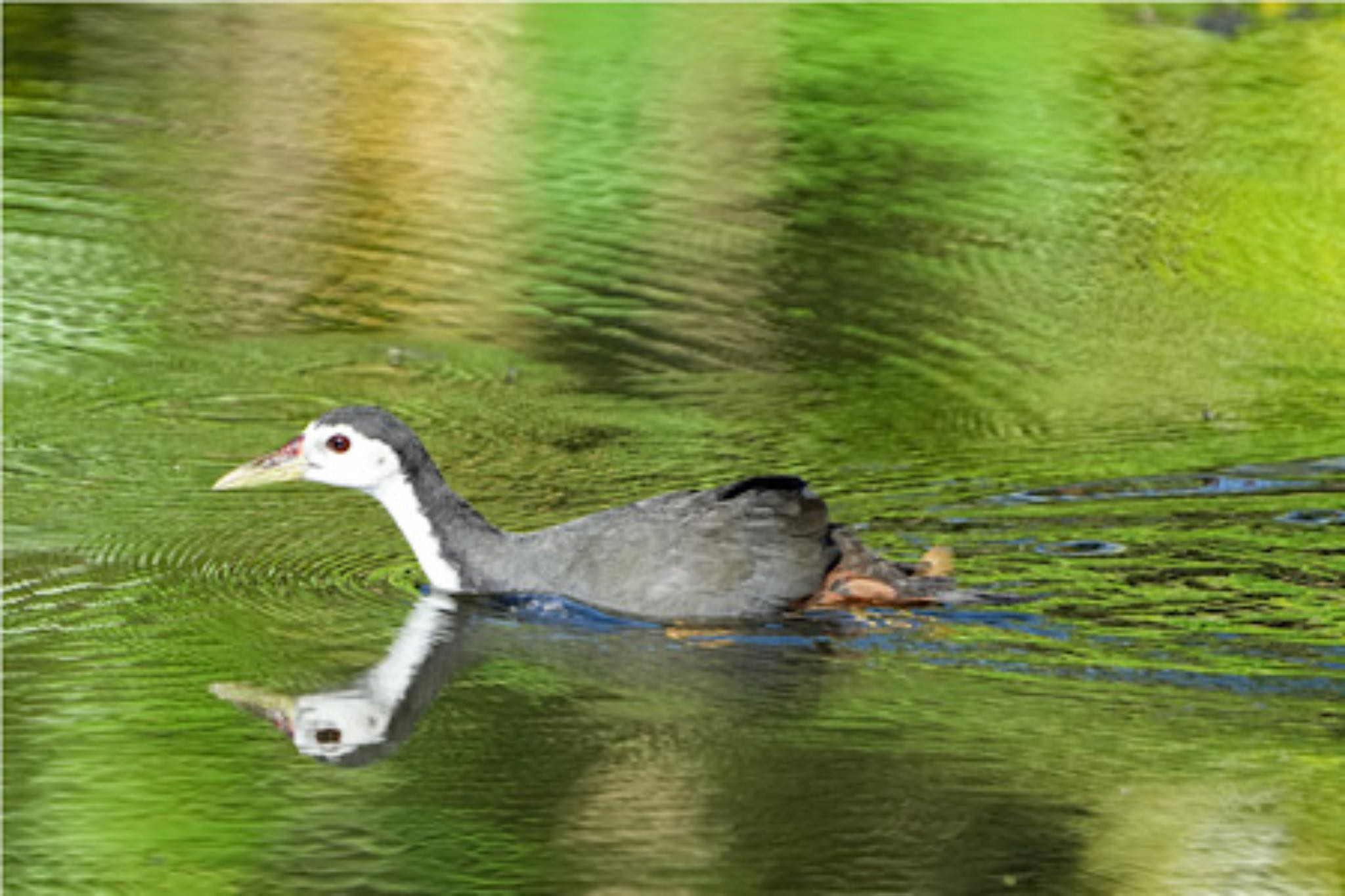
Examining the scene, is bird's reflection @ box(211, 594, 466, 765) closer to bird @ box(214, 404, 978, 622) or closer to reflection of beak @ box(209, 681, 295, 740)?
reflection of beak @ box(209, 681, 295, 740)

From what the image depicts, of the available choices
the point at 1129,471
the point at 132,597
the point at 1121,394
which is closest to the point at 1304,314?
the point at 1121,394

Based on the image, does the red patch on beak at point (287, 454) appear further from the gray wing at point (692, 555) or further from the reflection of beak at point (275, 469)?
the gray wing at point (692, 555)

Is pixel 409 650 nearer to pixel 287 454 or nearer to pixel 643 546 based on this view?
pixel 643 546

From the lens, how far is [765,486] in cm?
1085

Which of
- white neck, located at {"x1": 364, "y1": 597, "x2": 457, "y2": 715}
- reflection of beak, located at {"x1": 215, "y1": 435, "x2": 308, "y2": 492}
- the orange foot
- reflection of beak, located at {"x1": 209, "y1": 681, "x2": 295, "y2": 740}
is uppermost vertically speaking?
reflection of beak, located at {"x1": 215, "y1": 435, "x2": 308, "y2": 492}

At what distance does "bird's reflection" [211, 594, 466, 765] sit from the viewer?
923 centimetres

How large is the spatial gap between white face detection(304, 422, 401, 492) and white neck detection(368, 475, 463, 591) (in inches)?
2.2

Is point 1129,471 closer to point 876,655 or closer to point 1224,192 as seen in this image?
point 876,655

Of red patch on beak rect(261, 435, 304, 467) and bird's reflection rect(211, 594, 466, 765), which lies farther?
red patch on beak rect(261, 435, 304, 467)

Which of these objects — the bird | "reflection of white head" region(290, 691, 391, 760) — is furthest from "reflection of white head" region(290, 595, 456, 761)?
the bird

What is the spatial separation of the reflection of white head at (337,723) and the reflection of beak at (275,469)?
5.24 ft

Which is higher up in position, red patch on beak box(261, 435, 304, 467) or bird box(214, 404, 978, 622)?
red patch on beak box(261, 435, 304, 467)

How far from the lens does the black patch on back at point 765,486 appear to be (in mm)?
10766

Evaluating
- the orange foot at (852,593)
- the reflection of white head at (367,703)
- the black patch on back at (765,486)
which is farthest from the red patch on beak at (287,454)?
the orange foot at (852,593)
